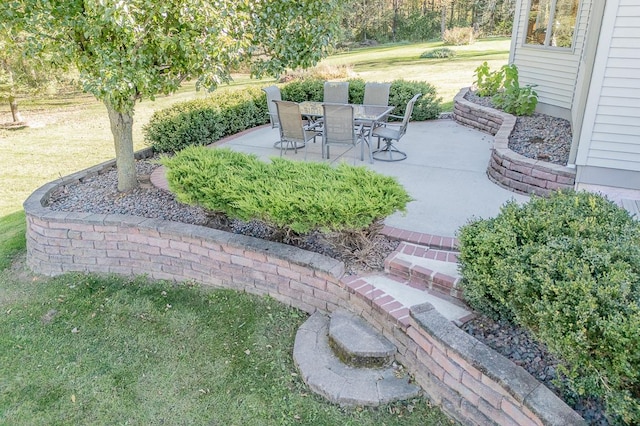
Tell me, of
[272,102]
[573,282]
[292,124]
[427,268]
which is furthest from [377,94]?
[573,282]

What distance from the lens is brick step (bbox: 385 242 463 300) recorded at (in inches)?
121

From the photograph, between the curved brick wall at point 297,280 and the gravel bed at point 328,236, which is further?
the gravel bed at point 328,236

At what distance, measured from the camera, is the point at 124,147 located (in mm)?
4742

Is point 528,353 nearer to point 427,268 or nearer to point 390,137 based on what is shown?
point 427,268

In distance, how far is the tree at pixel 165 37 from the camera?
3.45 metres

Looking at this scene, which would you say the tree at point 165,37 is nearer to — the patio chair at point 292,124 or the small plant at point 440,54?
the patio chair at point 292,124

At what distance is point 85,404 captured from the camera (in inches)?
106

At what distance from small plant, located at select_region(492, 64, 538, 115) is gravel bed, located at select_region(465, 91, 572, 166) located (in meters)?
0.17

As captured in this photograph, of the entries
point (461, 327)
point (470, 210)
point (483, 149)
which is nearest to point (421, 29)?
point (483, 149)

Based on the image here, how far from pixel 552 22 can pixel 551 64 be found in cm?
74

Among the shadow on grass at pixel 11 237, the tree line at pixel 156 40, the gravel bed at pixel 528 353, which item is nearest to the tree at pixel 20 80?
the shadow on grass at pixel 11 237

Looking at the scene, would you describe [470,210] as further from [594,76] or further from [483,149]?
[483,149]

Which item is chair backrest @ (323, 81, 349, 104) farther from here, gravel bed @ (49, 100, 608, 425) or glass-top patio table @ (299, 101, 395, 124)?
gravel bed @ (49, 100, 608, 425)

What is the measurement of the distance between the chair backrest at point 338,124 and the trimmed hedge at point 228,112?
211cm
